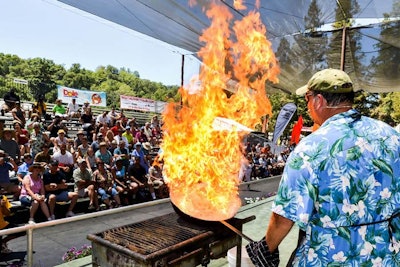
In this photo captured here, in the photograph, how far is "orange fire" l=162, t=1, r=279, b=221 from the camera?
3377mm

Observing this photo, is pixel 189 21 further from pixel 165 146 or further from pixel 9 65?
pixel 9 65

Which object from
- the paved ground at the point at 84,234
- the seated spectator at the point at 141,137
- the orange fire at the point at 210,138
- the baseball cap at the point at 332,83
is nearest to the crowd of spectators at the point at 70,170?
the paved ground at the point at 84,234

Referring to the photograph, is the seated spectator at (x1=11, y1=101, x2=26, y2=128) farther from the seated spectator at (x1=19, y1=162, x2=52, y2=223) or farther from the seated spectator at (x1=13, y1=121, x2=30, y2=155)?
the seated spectator at (x1=19, y1=162, x2=52, y2=223)

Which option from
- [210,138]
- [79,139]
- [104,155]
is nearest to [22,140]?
[79,139]

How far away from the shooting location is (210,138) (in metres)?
3.97

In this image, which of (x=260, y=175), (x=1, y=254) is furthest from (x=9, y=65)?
(x=1, y=254)

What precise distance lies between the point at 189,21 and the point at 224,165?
363cm

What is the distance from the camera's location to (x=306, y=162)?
1.63 m

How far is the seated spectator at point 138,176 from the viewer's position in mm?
9914

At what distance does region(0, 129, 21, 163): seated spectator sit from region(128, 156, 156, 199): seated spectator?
3.17 metres

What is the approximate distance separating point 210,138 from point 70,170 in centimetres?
645

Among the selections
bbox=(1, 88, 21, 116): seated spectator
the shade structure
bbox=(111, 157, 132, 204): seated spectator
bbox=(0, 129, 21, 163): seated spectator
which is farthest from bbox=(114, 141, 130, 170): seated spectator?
bbox=(1, 88, 21, 116): seated spectator

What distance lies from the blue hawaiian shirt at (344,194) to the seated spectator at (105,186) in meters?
7.82

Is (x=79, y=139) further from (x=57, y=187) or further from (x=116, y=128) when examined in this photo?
(x=57, y=187)
